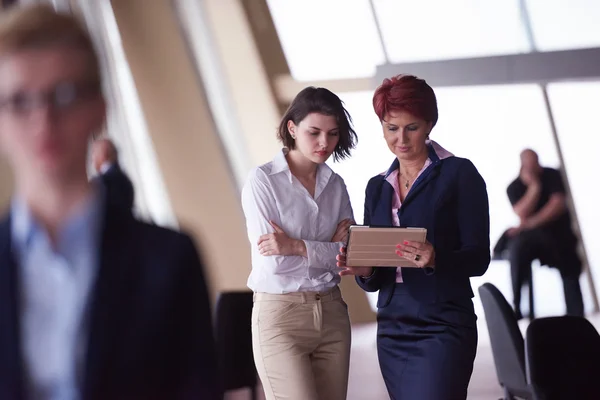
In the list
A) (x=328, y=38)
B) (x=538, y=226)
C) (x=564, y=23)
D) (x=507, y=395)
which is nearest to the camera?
(x=507, y=395)

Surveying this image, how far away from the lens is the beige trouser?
2.77 metres

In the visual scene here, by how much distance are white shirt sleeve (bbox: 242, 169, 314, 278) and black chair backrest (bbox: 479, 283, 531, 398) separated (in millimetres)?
1169

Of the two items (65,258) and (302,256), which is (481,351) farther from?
(65,258)

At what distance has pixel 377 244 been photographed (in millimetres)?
2557

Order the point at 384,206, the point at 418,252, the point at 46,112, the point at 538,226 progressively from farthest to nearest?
the point at 538,226, the point at 384,206, the point at 418,252, the point at 46,112

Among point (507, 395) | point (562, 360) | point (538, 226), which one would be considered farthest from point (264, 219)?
point (538, 226)

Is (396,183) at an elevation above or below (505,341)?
above

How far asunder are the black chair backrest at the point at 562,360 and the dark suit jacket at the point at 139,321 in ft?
7.16

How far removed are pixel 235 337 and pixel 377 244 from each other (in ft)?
5.27

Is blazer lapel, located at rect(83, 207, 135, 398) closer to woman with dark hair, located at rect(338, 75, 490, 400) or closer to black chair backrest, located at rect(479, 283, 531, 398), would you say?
woman with dark hair, located at rect(338, 75, 490, 400)

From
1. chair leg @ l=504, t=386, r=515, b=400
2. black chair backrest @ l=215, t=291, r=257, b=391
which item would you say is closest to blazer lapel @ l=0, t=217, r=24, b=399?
black chair backrest @ l=215, t=291, r=257, b=391

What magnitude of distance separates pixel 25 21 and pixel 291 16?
8.18 m

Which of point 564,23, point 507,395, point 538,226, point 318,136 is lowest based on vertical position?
point 507,395

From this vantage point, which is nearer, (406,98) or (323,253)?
(406,98)
